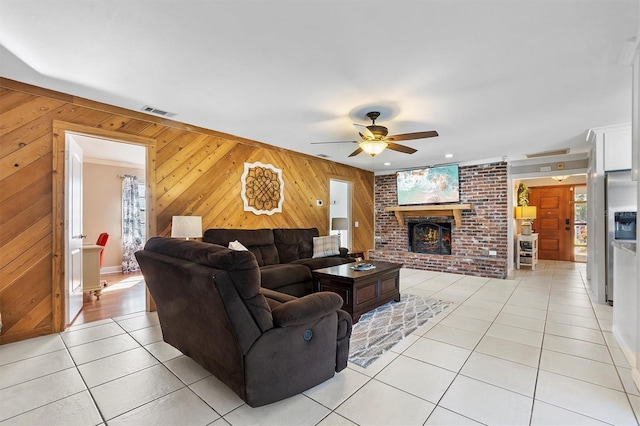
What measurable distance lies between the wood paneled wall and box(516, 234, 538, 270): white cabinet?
244 inches

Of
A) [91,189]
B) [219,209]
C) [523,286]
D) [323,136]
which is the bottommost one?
[523,286]

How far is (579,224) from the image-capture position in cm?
766

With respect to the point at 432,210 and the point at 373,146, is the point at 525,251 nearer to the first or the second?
the point at 432,210

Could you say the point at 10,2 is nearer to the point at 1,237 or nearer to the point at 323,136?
the point at 1,237

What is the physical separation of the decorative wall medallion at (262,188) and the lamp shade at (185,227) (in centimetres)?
118

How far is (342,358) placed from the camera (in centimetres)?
222

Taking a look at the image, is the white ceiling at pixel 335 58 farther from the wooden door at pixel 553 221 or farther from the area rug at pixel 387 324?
the wooden door at pixel 553 221

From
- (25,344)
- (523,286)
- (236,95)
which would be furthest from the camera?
(523,286)

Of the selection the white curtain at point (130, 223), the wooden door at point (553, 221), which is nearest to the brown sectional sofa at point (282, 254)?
the white curtain at point (130, 223)

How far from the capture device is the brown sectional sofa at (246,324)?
5.59 feet

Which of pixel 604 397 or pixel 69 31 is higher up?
pixel 69 31

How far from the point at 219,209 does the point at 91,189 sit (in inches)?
148

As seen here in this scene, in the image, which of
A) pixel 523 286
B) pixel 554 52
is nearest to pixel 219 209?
pixel 554 52

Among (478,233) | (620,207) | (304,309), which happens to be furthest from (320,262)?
(620,207)
